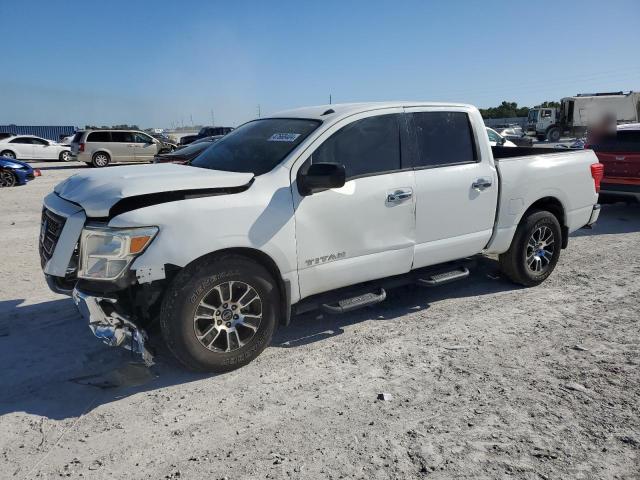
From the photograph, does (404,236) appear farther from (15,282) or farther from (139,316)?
(15,282)

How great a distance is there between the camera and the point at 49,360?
395 cm

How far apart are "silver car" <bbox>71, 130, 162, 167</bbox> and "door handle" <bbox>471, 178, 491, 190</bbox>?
20.8 m

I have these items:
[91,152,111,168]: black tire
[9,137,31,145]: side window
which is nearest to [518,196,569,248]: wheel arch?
[91,152,111,168]: black tire

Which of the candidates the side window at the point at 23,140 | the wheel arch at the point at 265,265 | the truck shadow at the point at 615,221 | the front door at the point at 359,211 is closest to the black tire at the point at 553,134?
the truck shadow at the point at 615,221

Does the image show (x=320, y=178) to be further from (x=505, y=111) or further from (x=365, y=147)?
(x=505, y=111)

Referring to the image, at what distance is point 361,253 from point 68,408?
2411 mm

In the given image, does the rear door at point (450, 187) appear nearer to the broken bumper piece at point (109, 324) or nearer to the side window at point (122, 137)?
the broken bumper piece at point (109, 324)

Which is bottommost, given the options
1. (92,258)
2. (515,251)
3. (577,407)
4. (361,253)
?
(577,407)

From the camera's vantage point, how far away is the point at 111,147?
889 inches

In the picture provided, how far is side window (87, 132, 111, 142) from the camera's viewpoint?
72.4ft

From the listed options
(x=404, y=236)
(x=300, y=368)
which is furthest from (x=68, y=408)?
(x=404, y=236)

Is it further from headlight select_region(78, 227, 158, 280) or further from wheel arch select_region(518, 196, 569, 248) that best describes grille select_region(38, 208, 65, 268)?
wheel arch select_region(518, 196, 569, 248)

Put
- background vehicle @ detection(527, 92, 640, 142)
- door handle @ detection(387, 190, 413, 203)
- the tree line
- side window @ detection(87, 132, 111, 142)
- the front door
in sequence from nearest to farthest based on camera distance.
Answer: the front door < door handle @ detection(387, 190, 413, 203) < side window @ detection(87, 132, 111, 142) < background vehicle @ detection(527, 92, 640, 142) < the tree line

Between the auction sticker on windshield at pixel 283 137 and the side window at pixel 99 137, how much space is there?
2040 centimetres
